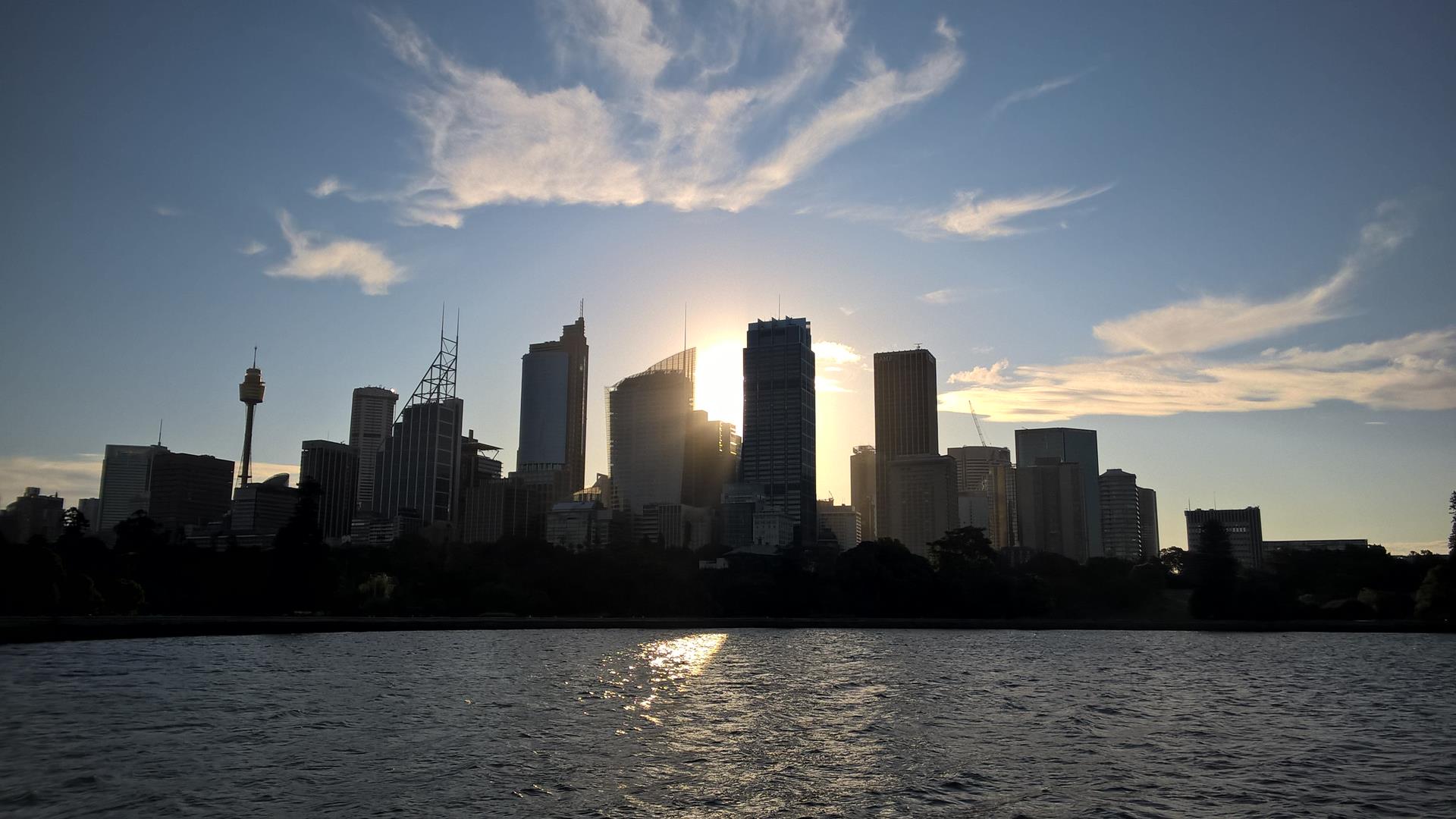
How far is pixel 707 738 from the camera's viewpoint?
4397 cm

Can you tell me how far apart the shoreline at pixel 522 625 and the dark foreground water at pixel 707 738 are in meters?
17.2

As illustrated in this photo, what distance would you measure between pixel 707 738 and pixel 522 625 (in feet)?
424

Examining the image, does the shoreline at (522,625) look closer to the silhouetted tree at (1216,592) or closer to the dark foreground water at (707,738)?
the silhouetted tree at (1216,592)

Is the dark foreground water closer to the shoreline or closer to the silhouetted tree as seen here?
the shoreline

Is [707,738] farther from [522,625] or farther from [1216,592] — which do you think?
[1216,592]

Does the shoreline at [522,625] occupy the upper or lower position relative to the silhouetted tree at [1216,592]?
lower

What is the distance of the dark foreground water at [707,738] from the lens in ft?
103

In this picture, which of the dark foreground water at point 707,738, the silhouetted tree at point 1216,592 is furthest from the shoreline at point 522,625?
the dark foreground water at point 707,738

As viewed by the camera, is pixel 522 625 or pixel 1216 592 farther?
pixel 1216 592

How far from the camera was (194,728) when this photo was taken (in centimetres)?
4444

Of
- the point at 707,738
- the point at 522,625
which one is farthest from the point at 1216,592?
the point at 707,738

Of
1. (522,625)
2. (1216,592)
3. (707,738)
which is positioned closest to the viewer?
(707,738)

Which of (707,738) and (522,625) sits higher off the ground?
(707,738)

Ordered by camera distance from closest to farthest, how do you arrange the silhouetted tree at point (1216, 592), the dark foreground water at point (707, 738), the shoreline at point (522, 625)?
the dark foreground water at point (707, 738) → the shoreline at point (522, 625) → the silhouetted tree at point (1216, 592)
